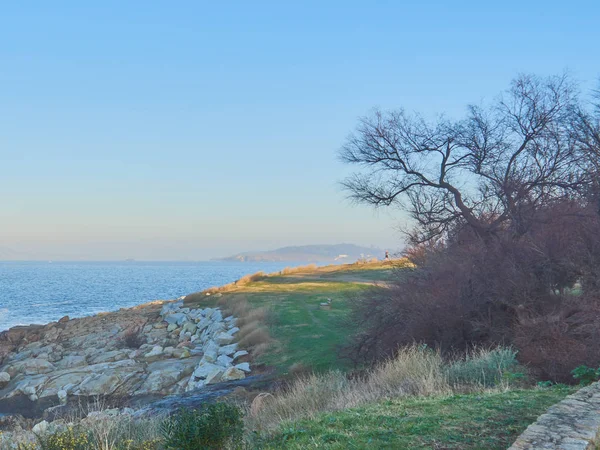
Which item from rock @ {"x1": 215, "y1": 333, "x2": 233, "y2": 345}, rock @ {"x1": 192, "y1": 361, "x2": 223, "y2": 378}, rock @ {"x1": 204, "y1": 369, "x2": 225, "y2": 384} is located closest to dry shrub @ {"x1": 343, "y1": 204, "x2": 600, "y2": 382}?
rock @ {"x1": 204, "y1": 369, "x2": 225, "y2": 384}

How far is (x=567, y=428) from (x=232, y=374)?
1156cm

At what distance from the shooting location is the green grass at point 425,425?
228 inches

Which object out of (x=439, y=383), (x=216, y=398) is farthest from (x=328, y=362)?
(x=439, y=383)

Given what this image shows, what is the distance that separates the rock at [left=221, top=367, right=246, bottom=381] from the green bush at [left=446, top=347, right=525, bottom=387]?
23.1ft

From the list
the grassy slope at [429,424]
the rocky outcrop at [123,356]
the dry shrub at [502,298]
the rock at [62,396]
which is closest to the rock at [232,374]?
the rocky outcrop at [123,356]

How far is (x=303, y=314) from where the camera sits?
22.4 m

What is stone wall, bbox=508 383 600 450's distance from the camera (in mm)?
4875

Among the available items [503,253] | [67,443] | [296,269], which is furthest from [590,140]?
[296,269]

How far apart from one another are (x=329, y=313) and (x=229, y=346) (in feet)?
16.3

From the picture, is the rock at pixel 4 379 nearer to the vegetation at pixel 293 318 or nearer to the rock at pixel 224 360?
the rock at pixel 224 360

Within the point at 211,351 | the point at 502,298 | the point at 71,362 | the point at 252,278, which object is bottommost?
the point at 71,362

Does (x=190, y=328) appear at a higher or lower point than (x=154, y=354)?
higher

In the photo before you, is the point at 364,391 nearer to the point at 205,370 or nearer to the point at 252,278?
the point at 205,370

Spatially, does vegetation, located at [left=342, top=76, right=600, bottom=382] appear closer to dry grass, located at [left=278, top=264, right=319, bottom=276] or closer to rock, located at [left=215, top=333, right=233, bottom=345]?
rock, located at [left=215, top=333, right=233, bottom=345]
